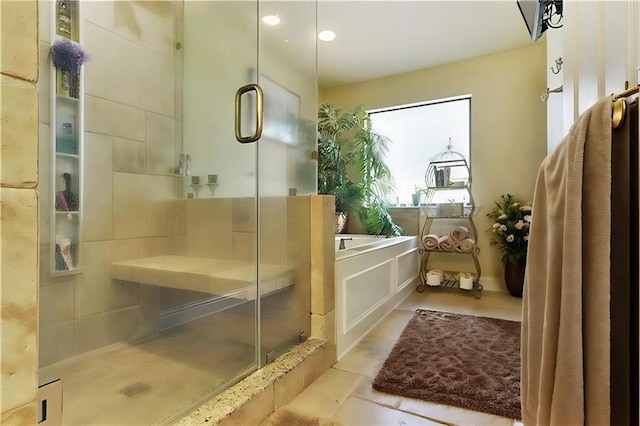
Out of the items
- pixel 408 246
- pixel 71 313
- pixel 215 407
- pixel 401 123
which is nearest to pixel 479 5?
pixel 401 123

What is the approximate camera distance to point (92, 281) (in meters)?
1.77

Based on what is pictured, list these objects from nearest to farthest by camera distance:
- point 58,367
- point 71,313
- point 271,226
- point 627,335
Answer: point 627,335 < point 58,367 < point 71,313 < point 271,226

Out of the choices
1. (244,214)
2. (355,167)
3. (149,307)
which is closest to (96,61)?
(244,214)

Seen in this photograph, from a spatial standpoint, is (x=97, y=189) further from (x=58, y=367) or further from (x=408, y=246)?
(x=408, y=246)

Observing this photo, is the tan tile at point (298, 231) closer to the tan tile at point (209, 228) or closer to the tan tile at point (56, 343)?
the tan tile at point (209, 228)

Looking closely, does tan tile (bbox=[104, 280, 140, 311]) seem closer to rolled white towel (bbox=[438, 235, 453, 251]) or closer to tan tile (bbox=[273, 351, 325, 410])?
tan tile (bbox=[273, 351, 325, 410])

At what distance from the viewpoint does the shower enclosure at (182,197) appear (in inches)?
59.7

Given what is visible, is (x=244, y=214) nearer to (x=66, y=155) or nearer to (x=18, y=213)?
(x=66, y=155)

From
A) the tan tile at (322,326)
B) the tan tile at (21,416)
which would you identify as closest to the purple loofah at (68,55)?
the tan tile at (21,416)

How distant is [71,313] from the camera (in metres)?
1.63

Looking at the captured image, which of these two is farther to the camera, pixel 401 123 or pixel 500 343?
pixel 401 123

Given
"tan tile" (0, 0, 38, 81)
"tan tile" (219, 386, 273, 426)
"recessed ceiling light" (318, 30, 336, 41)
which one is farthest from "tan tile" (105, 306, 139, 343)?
"recessed ceiling light" (318, 30, 336, 41)

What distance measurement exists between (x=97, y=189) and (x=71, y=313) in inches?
26.0

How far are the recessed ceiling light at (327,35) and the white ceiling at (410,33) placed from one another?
2.2 inches
